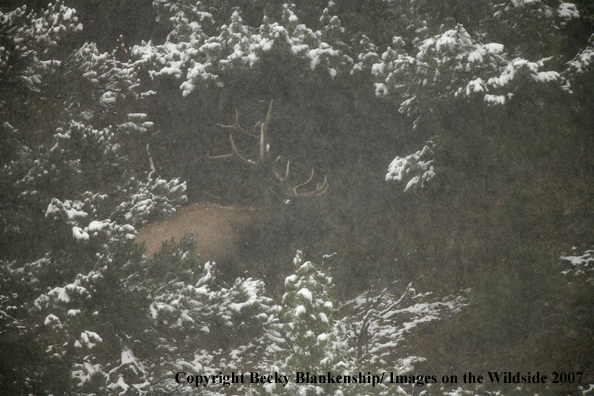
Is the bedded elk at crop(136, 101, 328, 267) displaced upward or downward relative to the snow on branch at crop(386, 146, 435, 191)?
downward

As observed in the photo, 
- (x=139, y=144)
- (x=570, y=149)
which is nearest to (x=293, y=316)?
(x=570, y=149)

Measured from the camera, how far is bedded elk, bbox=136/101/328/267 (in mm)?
8156

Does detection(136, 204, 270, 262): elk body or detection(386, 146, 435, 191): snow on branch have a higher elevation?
detection(386, 146, 435, 191): snow on branch

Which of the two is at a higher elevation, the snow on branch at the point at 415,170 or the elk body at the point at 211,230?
the snow on branch at the point at 415,170

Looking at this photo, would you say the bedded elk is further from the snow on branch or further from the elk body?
the snow on branch

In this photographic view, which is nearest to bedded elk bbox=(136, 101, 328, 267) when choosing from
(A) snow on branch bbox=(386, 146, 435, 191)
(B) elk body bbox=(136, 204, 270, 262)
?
(B) elk body bbox=(136, 204, 270, 262)

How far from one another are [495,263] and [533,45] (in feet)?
10.9

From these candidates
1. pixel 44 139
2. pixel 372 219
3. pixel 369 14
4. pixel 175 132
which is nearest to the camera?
pixel 44 139

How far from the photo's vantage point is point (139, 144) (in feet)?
40.1

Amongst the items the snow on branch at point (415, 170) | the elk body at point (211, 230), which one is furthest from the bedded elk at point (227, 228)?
the snow on branch at point (415, 170)

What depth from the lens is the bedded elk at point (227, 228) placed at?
8.16 metres

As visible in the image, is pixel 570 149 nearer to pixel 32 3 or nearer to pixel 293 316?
pixel 293 316

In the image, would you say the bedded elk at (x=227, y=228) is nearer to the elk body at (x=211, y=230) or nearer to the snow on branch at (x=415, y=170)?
the elk body at (x=211, y=230)

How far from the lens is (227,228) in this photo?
8.69m
